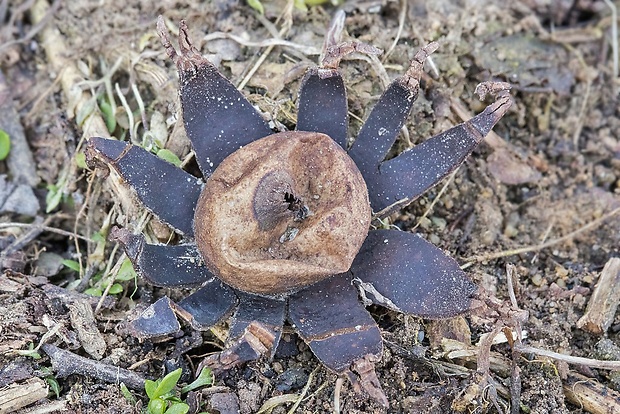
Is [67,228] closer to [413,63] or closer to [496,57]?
[413,63]

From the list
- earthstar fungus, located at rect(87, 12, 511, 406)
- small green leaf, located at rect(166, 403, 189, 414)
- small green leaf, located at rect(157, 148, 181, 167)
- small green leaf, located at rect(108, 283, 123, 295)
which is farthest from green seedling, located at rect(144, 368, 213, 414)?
small green leaf, located at rect(157, 148, 181, 167)

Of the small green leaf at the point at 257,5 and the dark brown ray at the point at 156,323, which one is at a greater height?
the small green leaf at the point at 257,5

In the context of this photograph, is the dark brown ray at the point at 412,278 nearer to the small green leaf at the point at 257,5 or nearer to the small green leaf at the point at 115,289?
the small green leaf at the point at 115,289

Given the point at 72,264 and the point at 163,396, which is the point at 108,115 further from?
the point at 163,396

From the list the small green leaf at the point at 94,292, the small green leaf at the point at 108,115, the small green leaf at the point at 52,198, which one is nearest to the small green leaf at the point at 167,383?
the small green leaf at the point at 94,292

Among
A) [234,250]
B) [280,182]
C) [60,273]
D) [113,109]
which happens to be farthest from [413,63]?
[60,273]

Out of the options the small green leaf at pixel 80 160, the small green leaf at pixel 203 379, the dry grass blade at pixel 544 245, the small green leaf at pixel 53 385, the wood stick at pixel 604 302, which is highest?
the small green leaf at pixel 80 160

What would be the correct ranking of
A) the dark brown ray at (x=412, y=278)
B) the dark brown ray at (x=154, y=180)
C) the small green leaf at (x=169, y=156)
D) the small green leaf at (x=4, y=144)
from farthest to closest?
1. the small green leaf at (x=4, y=144)
2. the small green leaf at (x=169, y=156)
3. the dark brown ray at (x=154, y=180)
4. the dark brown ray at (x=412, y=278)

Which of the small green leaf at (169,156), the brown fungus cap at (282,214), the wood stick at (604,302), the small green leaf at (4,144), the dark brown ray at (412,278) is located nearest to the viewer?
the brown fungus cap at (282,214)
